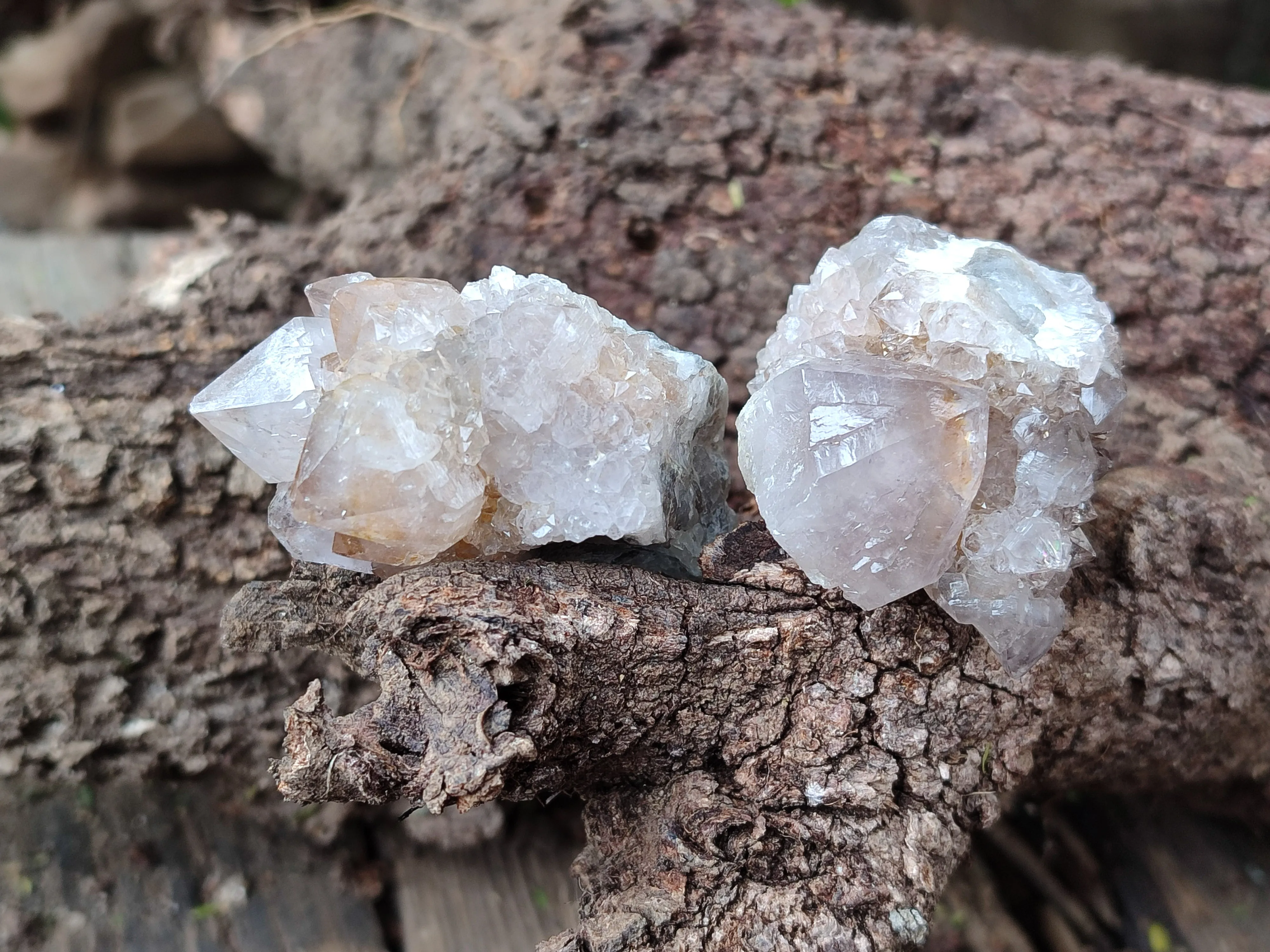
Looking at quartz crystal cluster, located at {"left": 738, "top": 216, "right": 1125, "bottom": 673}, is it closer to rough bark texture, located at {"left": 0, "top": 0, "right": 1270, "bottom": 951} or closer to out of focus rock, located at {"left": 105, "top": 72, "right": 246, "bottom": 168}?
rough bark texture, located at {"left": 0, "top": 0, "right": 1270, "bottom": 951}

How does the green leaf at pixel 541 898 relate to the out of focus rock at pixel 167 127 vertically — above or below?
below

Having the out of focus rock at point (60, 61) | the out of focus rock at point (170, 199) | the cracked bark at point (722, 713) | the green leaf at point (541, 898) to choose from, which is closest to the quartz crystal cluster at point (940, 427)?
the cracked bark at point (722, 713)

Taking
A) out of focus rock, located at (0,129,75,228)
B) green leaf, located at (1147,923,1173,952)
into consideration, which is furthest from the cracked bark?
out of focus rock, located at (0,129,75,228)

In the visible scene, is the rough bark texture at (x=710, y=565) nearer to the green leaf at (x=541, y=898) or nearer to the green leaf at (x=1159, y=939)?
the green leaf at (x=1159, y=939)

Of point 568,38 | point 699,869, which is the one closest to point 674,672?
point 699,869

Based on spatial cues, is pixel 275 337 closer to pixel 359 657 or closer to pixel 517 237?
pixel 359 657

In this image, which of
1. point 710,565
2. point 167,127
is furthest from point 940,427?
point 167,127

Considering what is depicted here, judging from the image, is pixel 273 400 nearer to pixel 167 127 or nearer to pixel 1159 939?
pixel 1159 939
